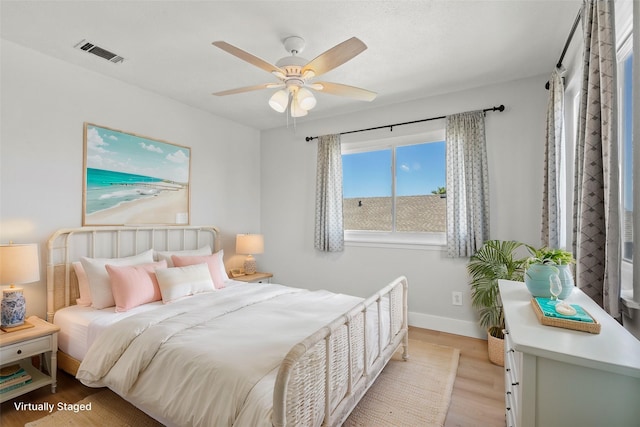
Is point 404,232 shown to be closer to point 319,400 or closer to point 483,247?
point 483,247

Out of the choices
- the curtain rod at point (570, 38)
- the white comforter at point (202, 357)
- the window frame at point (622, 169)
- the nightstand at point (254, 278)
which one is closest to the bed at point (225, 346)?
the white comforter at point (202, 357)

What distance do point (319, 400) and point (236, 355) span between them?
481 mm

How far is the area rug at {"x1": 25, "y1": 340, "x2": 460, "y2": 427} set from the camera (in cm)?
193

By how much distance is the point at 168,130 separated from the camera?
3.54 m

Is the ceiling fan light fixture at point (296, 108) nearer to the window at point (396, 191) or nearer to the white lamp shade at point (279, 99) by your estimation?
the white lamp shade at point (279, 99)

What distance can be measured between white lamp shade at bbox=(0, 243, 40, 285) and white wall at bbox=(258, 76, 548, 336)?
9.22 ft

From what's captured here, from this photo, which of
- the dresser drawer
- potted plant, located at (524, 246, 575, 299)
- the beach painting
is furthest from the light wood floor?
the beach painting

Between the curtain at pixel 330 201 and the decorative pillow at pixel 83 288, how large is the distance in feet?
8.16

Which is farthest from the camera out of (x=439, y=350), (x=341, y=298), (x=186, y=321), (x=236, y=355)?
(x=439, y=350)

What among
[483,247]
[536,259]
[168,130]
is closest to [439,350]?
[483,247]

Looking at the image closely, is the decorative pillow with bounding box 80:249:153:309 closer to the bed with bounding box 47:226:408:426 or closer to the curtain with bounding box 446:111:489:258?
the bed with bounding box 47:226:408:426

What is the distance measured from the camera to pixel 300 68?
2.11m

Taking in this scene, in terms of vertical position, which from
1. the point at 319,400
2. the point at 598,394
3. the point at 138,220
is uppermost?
the point at 138,220

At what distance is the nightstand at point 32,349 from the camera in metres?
2.04
